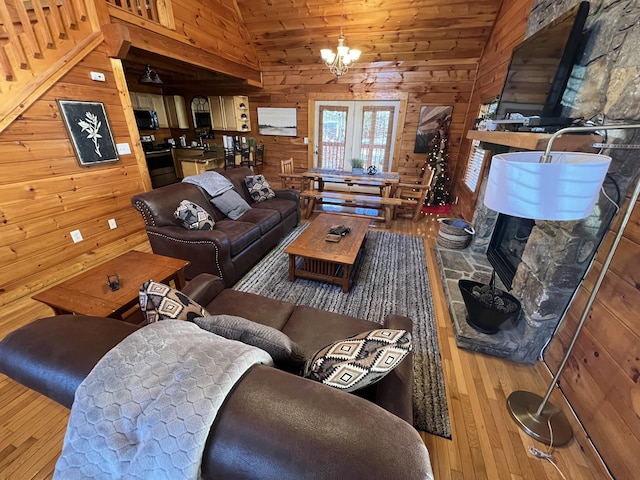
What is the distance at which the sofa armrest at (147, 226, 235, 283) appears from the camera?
2.33 m

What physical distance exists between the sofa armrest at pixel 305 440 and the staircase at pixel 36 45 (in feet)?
10.7

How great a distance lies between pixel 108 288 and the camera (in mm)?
1705

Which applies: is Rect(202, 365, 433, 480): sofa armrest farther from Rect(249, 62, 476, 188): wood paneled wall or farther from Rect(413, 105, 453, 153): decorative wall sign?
Rect(413, 105, 453, 153): decorative wall sign

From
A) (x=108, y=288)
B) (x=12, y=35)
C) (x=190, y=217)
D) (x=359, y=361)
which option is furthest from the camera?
(x=190, y=217)

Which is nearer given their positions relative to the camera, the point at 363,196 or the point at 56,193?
the point at 56,193

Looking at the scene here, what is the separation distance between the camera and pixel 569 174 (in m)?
0.88

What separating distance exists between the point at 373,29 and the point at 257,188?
3.35 metres

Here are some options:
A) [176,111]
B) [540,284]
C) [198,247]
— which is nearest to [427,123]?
[540,284]

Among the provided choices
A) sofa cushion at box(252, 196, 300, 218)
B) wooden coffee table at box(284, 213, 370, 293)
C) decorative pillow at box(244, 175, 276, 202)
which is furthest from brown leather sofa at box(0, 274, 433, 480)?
decorative pillow at box(244, 175, 276, 202)


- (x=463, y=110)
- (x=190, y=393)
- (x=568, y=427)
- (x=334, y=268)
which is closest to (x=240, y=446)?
(x=190, y=393)

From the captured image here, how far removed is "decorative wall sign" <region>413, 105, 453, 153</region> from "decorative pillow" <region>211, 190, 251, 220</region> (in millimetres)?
4009

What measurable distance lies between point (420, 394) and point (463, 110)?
531 centimetres

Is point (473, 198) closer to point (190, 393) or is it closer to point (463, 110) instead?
point (463, 110)

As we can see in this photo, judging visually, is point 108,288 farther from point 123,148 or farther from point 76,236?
point 123,148
